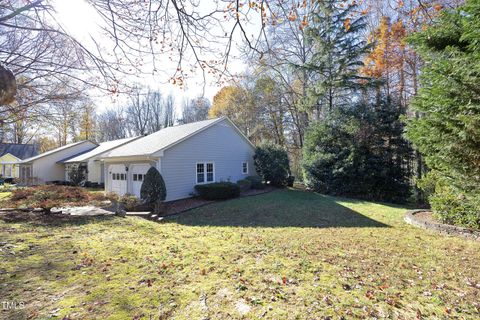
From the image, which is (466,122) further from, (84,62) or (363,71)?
(363,71)

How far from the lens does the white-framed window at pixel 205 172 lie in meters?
14.3

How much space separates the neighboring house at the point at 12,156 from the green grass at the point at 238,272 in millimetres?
30460

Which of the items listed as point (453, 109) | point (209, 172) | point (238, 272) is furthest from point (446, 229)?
point (209, 172)

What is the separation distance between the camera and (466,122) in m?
5.03

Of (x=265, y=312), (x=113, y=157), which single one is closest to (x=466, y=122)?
(x=265, y=312)

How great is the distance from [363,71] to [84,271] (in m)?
19.0

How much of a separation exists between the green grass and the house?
541 centimetres

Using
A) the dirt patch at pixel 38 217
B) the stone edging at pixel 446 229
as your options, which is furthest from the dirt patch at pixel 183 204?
the stone edging at pixel 446 229

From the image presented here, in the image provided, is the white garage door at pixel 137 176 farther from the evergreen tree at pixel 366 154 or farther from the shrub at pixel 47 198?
the evergreen tree at pixel 366 154

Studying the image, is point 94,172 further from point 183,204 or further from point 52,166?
point 183,204

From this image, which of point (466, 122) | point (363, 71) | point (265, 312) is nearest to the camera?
point (265, 312)

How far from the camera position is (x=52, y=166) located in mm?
24406

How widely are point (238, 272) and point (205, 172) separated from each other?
1091cm

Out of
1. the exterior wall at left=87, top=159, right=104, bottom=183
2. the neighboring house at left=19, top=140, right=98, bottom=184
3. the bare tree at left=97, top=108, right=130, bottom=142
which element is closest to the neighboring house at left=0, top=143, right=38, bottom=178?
the neighboring house at left=19, top=140, right=98, bottom=184
